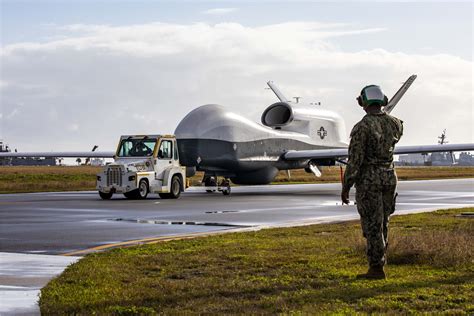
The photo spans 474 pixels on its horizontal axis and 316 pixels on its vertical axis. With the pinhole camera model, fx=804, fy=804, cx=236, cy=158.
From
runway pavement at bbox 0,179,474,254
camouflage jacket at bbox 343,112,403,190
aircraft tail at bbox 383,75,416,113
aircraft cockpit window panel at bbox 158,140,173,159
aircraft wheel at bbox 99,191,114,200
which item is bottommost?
runway pavement at bbox 0,179,474,254

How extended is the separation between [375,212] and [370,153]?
67 cm

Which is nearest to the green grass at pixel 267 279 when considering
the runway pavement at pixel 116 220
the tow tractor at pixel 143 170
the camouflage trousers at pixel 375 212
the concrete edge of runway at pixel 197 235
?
the camouflage trousers at pixel 375 212

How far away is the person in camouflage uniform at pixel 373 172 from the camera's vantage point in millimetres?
9086

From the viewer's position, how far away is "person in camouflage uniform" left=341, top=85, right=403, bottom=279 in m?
9.09

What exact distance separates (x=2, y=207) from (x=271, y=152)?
69.3ft

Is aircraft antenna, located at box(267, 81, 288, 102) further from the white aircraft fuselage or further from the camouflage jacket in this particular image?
the camouflage jacket

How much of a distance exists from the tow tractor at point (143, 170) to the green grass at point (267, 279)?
59.8 feet

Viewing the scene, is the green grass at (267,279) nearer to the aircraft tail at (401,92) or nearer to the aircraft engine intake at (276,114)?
the aircraft tail at (401,92)

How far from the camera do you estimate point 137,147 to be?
3272cm

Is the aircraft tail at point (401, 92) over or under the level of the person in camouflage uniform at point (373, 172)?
over

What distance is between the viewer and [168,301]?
315 inches

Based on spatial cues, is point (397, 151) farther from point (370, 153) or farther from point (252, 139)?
point (370, 153)

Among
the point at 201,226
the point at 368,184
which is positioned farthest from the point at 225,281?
the point at 201,226

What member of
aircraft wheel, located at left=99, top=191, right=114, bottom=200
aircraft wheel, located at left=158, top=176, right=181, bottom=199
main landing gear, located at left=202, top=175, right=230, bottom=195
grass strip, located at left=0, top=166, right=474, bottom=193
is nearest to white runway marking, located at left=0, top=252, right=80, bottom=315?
aircraft wheel, located at left=99, top=191, right=114, bottom=200
